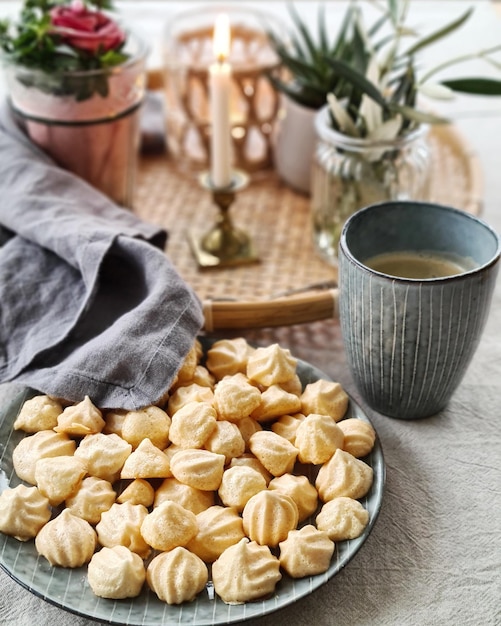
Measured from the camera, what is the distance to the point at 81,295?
0.78 metres

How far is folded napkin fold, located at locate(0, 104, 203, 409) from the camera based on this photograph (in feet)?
2.25

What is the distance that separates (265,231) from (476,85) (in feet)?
0.94

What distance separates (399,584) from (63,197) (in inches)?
19.9

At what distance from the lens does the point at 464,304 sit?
667 mm

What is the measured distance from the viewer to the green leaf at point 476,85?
90 cm

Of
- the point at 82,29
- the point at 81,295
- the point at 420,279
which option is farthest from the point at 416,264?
the point at 82,29

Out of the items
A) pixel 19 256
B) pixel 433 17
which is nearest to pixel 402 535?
pixel 19 256

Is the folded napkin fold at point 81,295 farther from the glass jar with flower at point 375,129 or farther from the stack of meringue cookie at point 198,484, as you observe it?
the glass jar with flower at point 375,129

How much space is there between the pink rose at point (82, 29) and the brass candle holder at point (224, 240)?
0.58 feet

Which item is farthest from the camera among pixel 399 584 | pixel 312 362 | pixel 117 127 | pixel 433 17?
pixel 433 17

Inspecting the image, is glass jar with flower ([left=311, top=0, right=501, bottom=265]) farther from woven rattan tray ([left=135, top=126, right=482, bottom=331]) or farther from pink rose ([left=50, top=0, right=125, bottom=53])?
pink rose ([left=50, top=0, right=125, bottom=53])

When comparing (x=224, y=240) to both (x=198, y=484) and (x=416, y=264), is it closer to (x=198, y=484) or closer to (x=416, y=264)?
(x=416, y=264)

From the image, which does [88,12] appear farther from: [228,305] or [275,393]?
[275,393]

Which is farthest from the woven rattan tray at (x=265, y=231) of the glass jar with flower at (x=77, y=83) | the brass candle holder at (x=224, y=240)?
the glass jar with flower at (x=77, y=83)
